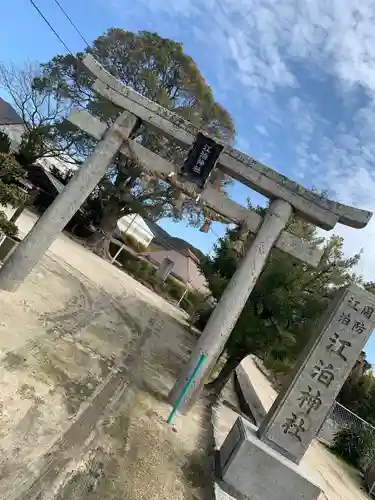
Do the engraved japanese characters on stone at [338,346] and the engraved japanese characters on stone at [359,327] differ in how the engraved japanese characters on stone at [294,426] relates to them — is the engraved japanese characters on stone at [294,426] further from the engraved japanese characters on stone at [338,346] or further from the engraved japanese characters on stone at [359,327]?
the engraved japanese characters on stone at [359,327]

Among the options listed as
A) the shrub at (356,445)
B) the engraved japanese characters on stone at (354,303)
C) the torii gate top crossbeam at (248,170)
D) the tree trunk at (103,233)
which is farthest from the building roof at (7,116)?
the engraved japanese characters on stone at (354,303)

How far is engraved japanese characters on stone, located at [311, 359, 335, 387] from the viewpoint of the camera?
17.7 ft

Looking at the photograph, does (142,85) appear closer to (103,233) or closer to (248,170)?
(103,233)

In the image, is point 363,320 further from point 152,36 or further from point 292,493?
point 152,36

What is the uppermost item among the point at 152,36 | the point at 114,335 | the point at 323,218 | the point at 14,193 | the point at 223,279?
the point at 152,36

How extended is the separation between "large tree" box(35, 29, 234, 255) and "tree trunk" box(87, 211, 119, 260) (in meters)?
1.49

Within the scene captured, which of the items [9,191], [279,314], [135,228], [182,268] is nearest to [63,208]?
[9,191]

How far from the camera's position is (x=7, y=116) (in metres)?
32.2

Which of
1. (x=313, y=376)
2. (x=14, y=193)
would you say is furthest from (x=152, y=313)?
(x=313, y=376)

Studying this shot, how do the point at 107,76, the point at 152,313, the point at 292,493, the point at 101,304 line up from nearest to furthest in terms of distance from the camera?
the point at 292,493
the point at 107,76
the point at 101,304
the point at 152,313

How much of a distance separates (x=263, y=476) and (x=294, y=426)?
30.3 inches

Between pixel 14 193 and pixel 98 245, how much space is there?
17114mm

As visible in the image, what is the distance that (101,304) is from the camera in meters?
12.2

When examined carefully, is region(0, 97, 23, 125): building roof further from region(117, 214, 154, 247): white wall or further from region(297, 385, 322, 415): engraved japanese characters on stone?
region(297, 385, 322, 415): engraved japanese characters on stone
